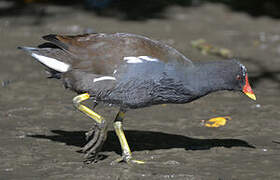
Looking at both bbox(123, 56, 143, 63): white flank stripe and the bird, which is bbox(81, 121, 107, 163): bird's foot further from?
bbox(123, 56, 143, 63): white flank stripe

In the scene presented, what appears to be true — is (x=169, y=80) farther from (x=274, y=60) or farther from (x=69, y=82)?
(x=274, y=60)

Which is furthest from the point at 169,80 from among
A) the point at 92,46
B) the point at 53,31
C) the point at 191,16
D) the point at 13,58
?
the point at 191,16

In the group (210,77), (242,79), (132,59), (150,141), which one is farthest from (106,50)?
(242,79)

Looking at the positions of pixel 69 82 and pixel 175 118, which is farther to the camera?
pixel 175 118

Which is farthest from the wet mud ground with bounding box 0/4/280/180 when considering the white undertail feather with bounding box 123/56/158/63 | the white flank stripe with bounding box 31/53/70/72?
the white undertail feather with bounding box 123/56/158/63

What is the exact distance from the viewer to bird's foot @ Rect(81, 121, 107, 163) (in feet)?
16.8

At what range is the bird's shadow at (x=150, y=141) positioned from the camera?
5648 millimetres

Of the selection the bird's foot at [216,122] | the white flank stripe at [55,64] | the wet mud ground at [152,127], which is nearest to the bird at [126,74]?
the white flank stripe at [55,64]

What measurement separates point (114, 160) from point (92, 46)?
1144mm

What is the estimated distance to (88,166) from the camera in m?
4.93

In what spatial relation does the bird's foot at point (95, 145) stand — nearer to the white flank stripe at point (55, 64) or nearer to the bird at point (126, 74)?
the bird at point (126, 74)

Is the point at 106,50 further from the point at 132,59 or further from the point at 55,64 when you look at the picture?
the point at 55,64

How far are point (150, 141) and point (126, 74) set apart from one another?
1138 mm

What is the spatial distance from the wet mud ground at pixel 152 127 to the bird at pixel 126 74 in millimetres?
419
